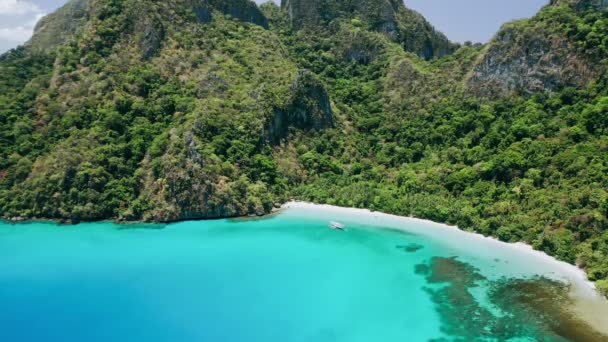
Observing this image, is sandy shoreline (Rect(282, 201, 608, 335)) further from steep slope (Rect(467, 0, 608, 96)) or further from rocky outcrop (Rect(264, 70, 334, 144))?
steep slope (Rect(467, 0, 608, 96))

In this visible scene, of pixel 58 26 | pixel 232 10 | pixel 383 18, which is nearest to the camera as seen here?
pixel 232 10

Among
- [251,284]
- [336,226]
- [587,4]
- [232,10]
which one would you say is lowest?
[251,284]

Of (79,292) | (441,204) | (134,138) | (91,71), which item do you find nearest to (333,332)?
(79,292)

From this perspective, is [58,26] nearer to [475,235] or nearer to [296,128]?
[296,128]

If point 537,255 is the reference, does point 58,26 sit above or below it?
above

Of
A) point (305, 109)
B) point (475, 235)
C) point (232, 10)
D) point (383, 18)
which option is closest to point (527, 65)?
point (475, 235)

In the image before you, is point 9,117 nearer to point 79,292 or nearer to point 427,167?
point 79,292
